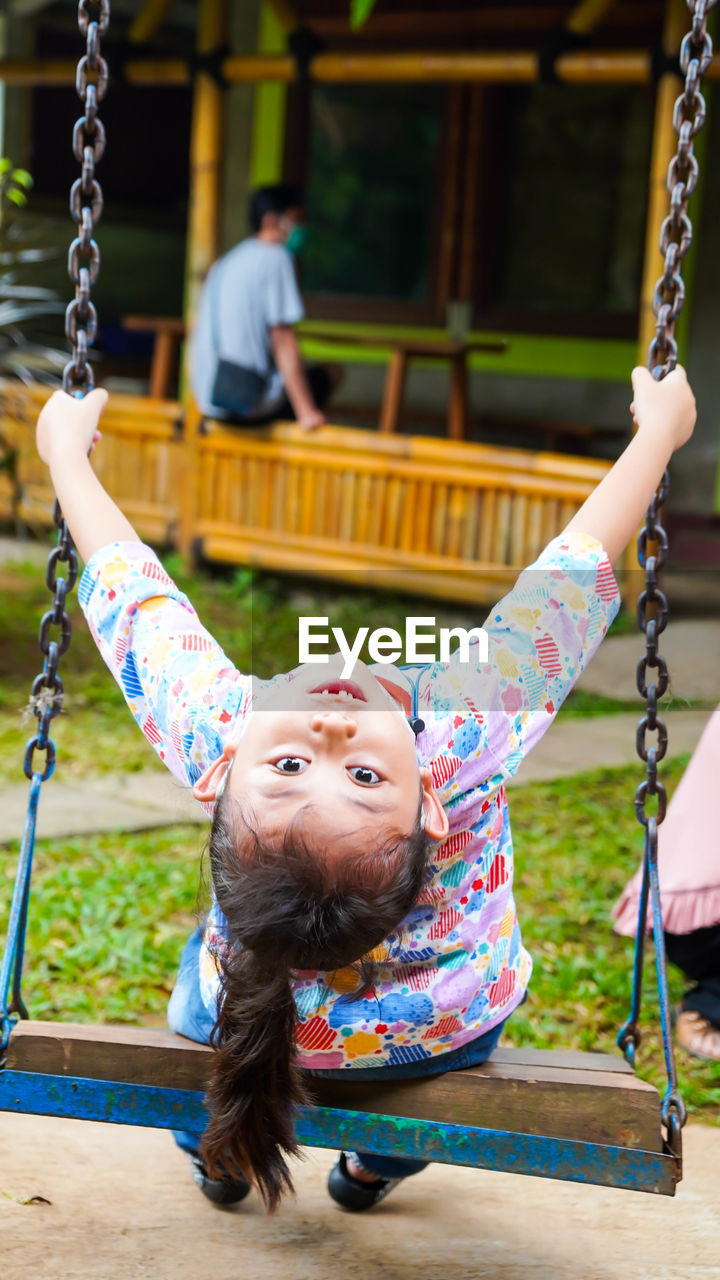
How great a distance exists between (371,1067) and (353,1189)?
0.51m

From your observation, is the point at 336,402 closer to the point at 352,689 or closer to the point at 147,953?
the point at 147,953

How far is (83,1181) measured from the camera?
2.52 meters

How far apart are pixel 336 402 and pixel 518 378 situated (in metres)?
1.34

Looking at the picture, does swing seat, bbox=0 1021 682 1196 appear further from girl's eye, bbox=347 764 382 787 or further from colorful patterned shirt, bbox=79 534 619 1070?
girl's eye, bbox=347 764 382 787

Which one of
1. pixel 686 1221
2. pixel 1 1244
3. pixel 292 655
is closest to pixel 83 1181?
pixel 1 1244

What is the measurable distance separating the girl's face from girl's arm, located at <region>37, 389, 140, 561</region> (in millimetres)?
506

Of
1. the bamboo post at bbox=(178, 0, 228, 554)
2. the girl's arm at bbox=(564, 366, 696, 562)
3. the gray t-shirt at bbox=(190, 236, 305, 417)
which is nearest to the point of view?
the girl's arm at bbox=(564, 366, 696, 562)

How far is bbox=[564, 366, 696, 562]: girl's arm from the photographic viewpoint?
221 centimetres

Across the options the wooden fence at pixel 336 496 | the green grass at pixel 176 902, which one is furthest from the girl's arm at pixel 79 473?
the wooden fence at pixel 336 496

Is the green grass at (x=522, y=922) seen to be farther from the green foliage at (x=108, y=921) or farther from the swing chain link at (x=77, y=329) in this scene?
the swing chain link at (x=77, y=329)

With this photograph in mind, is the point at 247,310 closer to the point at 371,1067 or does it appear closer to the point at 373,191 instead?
the point at 373,191

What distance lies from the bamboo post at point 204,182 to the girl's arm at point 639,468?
6068mm

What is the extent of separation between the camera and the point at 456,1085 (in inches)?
80.3

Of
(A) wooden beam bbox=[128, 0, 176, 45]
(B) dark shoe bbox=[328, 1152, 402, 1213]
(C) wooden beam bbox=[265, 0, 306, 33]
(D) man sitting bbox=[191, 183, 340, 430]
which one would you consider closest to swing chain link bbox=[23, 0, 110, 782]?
(B) dark shoe bbox=[328, 1152, 402, 1213]
